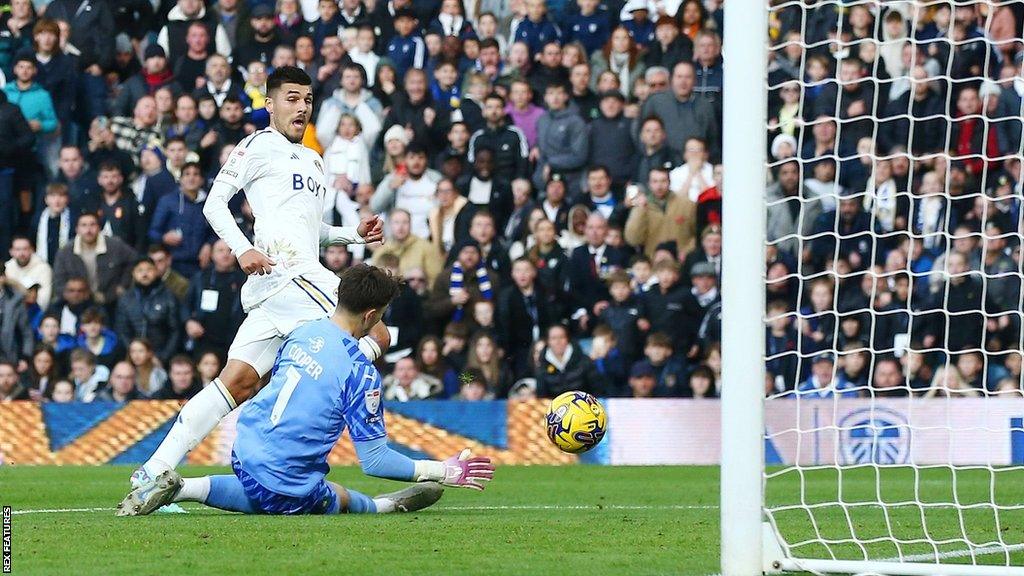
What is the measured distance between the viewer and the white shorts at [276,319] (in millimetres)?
7836

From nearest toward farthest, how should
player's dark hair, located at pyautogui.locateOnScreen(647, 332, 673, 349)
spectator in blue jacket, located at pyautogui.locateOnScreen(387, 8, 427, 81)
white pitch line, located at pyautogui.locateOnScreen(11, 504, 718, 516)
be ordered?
white pitch line, located at pyautogui.locateOnScreen(11, 504, 718, 516) < player's dark hair, located at pyautogui.locateOnScreen(647, 332, 673, 349) < spectator in blue jacket, located at pyautogui.locateOnScreen(387, 8, 427, 81)

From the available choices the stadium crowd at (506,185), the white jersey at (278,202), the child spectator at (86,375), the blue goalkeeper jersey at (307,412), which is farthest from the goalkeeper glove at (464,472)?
the child spectator at (86,375)

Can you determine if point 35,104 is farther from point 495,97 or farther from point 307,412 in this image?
point 307,412

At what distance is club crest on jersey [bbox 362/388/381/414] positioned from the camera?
694 centimetres

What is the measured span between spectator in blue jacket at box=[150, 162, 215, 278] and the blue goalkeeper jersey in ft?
25.8

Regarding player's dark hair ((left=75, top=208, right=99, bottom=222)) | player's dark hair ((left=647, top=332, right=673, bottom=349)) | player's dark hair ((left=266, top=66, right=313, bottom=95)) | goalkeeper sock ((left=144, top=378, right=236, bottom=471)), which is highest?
player's dark hair ((left=266, top=66, right=313, bottom=95))

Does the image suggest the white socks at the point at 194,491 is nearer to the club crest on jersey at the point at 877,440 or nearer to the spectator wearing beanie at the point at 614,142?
the club crest on jersey at the point at 877,440

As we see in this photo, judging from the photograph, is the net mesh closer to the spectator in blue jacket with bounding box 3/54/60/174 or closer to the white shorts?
the white shorts

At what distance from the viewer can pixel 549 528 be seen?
6.65 metres

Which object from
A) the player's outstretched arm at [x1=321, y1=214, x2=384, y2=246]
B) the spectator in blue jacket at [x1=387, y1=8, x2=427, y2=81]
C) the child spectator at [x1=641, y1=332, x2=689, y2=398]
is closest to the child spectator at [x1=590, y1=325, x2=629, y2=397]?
the child spectator at [x1=641, y1=332, x2=689, y2=398]

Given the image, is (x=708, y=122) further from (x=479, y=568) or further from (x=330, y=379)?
(x=479, y=568)

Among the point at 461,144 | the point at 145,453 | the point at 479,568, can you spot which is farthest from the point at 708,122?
the point at 479,568

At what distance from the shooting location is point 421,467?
7117 millimetres

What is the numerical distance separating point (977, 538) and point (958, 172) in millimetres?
7494
